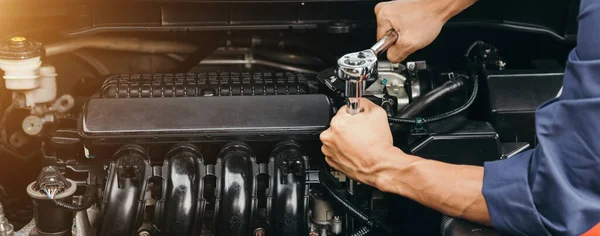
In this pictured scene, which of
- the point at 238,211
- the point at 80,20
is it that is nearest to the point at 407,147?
the point at 238,211

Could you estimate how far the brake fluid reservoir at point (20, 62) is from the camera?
6.44 feet

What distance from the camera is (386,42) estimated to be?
1758 millimetres

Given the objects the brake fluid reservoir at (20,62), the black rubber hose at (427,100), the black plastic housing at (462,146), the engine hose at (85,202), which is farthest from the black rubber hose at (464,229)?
the brake fluid reservoir at (20,62)

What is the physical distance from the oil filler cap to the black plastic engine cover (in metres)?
0.28

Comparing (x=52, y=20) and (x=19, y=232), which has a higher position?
(x=52, y=20)

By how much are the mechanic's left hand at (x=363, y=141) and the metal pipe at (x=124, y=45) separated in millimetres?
838

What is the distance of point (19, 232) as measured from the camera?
209 centimetres

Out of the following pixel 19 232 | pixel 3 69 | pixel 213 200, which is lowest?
pixel 19 232

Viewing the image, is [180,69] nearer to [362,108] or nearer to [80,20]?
[80,20]

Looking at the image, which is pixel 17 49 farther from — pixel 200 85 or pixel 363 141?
pixel 363 141

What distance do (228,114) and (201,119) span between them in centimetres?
7

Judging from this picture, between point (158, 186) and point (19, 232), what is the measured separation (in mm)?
545

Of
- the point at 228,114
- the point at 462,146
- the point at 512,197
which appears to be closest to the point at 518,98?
the point at 462,146

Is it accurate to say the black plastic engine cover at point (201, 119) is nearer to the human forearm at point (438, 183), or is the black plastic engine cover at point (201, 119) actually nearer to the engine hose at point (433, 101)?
the engine hose at point (433, 101)
